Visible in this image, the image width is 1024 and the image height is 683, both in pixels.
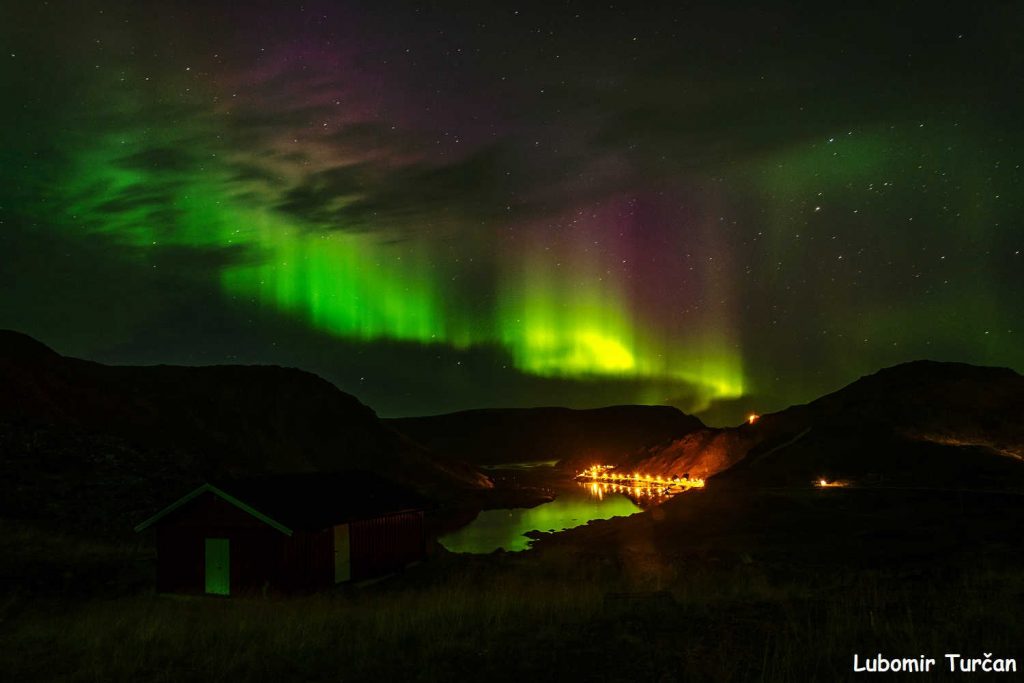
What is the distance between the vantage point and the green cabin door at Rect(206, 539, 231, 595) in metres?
26.0

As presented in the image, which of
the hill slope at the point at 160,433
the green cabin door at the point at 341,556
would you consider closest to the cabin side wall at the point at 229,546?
the green cabin door at the point at 341,556

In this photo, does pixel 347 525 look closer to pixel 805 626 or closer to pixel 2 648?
pixel 2 648

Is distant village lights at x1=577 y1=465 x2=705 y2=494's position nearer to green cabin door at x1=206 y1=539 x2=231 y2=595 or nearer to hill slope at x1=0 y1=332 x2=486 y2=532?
hill slope at x1=0 y1=332 x2=486 y2=532

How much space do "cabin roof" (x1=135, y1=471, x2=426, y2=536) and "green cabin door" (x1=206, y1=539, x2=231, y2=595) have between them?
159 cm

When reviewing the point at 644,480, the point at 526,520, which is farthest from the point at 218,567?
the point at 644,480

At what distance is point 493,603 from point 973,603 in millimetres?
8034

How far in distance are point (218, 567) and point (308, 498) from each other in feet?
12.2

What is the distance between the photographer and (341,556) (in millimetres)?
27375

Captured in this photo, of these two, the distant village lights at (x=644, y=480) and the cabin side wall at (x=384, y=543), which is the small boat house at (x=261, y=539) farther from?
the distant village lights at (x=644, y=480)

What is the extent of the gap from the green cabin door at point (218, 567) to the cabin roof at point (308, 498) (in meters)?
1.59

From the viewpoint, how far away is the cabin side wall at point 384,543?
28266 mm

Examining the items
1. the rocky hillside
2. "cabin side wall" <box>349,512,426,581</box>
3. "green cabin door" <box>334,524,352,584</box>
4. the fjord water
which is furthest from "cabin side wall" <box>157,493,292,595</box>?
the rocky hillside

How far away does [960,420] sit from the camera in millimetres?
90812

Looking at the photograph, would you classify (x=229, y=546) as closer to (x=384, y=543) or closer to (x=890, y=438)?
(x=384, y=543)
